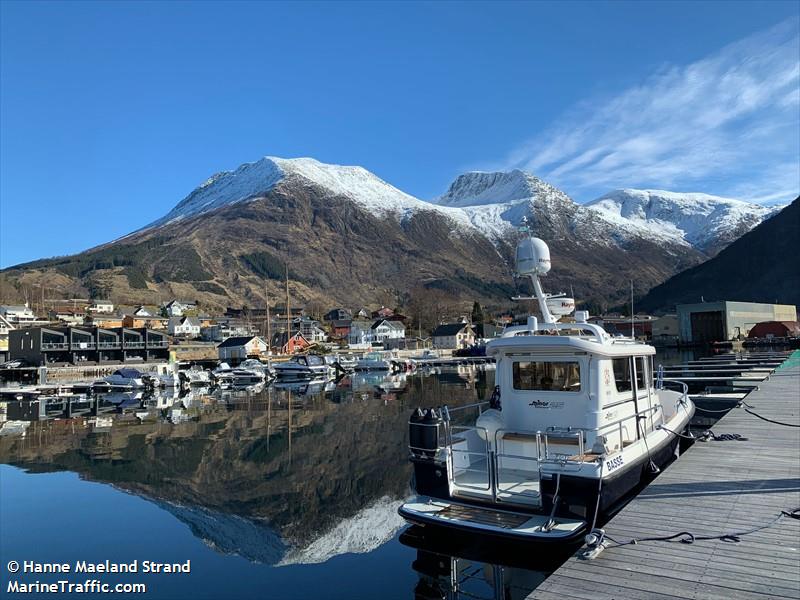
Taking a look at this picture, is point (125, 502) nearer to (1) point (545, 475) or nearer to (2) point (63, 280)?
(1) point (545, 475)

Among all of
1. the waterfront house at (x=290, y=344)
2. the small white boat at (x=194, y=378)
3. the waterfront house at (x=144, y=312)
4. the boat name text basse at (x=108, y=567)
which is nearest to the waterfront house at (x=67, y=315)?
the waterfront house at (x=144, y=312)

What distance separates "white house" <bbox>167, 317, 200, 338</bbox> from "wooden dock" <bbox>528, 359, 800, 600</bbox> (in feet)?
440

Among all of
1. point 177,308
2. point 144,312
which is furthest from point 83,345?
point 177,308

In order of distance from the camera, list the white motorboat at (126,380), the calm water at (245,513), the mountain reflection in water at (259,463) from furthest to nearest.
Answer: the white motorboat at (126,380) → the mountain reflection in water at (259,463) → the calm water at (245,513)

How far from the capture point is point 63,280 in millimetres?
192875

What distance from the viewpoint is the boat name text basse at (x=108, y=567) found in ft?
42.0

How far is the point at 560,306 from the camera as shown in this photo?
15266mm

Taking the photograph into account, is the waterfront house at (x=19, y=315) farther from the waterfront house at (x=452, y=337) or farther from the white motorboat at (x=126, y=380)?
the waterfront house at (x=452, y=337)

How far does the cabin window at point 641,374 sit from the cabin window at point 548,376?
10.0 feet

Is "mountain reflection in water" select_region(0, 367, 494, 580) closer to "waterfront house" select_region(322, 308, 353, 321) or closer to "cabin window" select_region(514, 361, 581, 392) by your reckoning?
"cabin window" select_region(514, 361, 581, 392)

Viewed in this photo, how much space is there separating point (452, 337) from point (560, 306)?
108883 mm

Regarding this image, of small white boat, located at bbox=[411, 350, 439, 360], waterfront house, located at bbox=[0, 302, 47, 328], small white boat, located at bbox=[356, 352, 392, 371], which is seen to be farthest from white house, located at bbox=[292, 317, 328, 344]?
waterfront house, located at bbox=[0, 302, 47, 328]

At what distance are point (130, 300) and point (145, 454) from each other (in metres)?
169

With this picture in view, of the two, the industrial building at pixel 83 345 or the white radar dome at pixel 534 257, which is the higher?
the white radar dome at pixel 534 257
